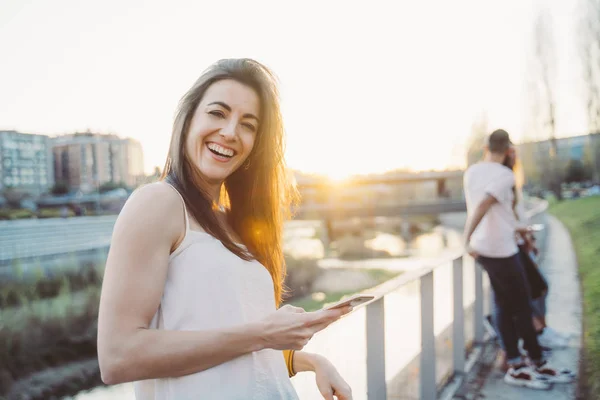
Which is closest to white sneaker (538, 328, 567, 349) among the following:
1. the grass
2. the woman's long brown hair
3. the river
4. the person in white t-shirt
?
the grass

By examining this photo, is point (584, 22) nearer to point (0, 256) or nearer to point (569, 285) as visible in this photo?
point (569, 285)

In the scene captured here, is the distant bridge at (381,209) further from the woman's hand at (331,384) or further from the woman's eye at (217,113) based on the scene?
the woman's eye at (217,113)

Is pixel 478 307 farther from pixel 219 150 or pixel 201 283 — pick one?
pixel 201 283

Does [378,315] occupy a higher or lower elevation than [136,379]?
lower

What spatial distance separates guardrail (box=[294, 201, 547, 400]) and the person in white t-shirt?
389mm

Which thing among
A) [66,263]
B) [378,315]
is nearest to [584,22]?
[66,263]

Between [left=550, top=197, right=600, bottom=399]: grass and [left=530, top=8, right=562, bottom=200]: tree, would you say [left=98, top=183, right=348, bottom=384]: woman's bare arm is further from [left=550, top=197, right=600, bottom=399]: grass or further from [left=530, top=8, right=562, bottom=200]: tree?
[left=530, top=8, right=562, bottom=200]: tree

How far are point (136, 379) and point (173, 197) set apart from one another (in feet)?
1.23

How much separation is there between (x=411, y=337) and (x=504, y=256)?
1116 millimetres

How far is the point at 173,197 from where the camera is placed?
1115 mm

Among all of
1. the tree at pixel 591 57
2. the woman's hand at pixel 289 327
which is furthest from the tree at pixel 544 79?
the woman's hand at pixel 289 327

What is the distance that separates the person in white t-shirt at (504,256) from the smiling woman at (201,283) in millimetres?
2947

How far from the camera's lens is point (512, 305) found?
410 centimetres

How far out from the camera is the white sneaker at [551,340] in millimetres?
5102
